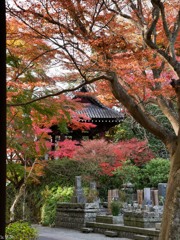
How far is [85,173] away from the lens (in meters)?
18.0

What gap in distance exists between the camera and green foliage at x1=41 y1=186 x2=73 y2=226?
1705cm

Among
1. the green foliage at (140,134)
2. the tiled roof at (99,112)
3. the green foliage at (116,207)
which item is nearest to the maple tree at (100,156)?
the tiled roof at (99,112)

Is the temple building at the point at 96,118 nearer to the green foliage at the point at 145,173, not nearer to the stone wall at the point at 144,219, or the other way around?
the green foliage at the point at 145,173

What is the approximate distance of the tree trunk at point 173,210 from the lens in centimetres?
671

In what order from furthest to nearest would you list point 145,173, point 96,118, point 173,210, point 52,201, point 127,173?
point 96,118 → point 145,173 → point 127,173 → point 52,201 → point 173,210

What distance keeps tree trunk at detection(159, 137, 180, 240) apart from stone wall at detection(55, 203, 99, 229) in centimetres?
849

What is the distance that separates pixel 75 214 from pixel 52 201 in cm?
195

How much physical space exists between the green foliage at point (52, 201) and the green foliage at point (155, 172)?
3.49m

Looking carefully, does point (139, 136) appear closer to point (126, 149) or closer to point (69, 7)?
point (126, 149)

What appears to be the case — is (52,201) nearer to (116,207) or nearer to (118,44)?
(116,207)

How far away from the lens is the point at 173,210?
6.74 meters

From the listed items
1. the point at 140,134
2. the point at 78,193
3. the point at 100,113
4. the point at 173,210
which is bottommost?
the point at 78,193

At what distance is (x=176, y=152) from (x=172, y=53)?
1.67m

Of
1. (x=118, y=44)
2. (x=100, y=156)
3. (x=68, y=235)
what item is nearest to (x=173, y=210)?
(x=118, y=44)
